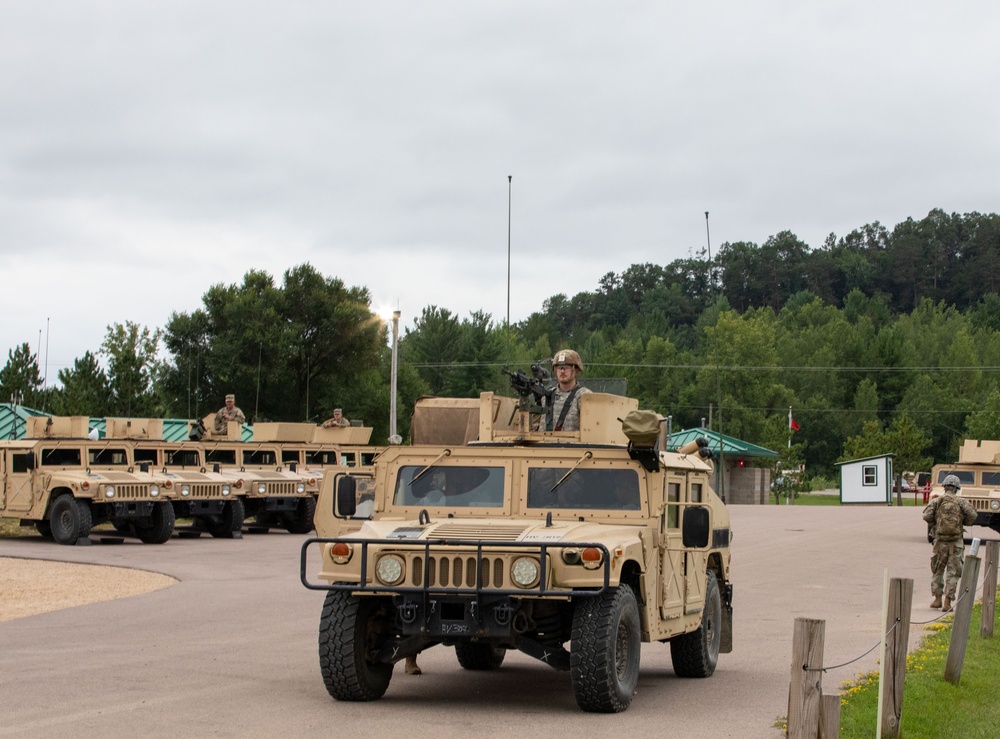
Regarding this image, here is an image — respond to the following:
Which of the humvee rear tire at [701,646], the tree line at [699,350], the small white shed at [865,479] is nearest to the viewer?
the humvee rear tire at [701,646]

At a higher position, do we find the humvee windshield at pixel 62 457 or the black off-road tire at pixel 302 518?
the humvee windshield at pixel 62 457

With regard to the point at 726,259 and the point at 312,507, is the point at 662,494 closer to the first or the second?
the point at 312,507

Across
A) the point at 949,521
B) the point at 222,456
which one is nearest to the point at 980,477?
the point at 949,521

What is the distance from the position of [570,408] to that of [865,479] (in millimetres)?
53049

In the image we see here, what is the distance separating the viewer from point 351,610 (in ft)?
29.2

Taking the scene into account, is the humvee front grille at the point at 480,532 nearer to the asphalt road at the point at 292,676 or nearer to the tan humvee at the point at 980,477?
the asphalt road at the point at 292,676

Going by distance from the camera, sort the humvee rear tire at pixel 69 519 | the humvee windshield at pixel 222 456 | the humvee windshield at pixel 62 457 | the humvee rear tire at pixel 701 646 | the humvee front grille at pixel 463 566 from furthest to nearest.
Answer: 1. the humvee windshield at pixel 222 456
2. the humvee windshield at pixel 62 457
3. the humvee rear tire at pixel 69 519
4. the humvee rear tire at pixel 701 646
5. the humvee front grille at pixel 463 566

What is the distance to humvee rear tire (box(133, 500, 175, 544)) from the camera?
2581 cm

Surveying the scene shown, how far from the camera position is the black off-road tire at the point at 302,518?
30.2 metres

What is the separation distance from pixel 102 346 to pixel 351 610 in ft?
129

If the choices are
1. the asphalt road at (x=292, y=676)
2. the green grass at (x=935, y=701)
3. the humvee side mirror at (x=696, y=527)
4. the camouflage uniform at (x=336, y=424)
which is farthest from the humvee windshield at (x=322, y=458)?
the humvee side mirror at (x=696, y=527)

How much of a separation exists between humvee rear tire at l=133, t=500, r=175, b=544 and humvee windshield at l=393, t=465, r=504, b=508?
16485 millimetres

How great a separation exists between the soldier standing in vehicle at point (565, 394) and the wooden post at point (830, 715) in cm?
420

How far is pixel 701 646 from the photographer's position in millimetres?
10875
